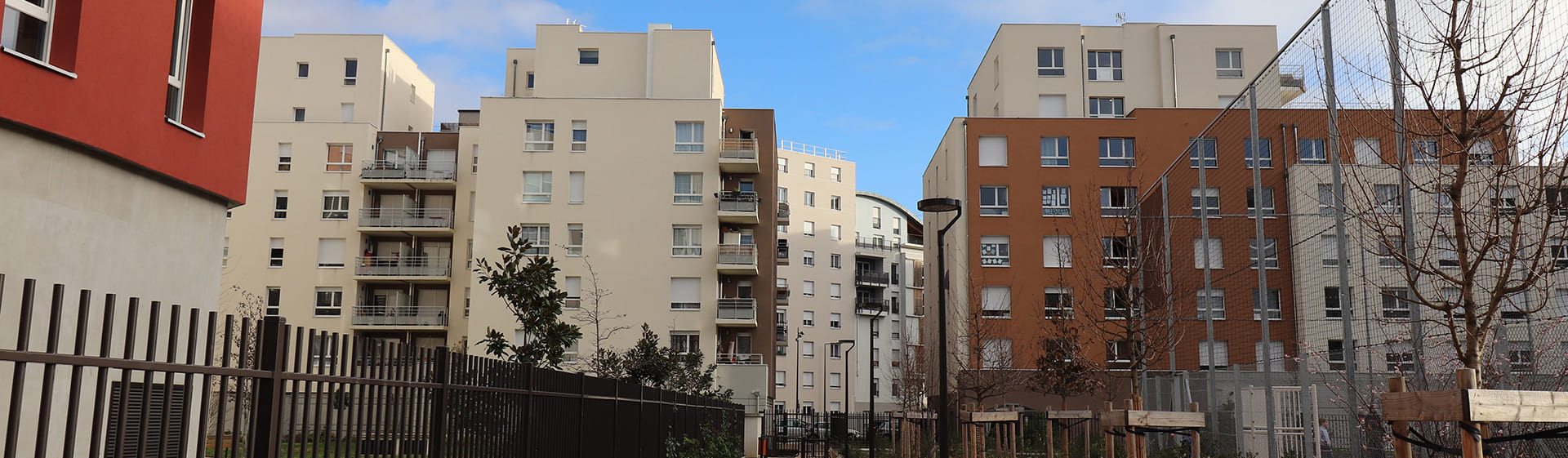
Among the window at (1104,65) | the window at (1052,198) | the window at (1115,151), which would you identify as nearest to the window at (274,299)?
the window at (1052,198)

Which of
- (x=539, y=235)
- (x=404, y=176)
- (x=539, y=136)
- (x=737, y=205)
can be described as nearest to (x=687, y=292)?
(x=737, y=205)

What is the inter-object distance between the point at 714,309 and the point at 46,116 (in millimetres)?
41558

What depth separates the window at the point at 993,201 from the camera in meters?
52.2

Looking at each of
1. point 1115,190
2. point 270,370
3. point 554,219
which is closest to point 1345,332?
point 270,370

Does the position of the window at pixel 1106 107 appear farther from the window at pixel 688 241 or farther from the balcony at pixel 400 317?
the balcony at pixel 400 317

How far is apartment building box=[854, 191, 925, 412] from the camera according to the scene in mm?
95188

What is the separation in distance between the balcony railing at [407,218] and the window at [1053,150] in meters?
28.9

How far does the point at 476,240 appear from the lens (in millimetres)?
52656

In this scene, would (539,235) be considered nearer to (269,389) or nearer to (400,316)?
(400,316)

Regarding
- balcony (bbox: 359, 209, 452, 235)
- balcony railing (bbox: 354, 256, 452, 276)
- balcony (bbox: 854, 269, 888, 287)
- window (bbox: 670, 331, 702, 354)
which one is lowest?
window (bbox: 670, 331, 702, 354)

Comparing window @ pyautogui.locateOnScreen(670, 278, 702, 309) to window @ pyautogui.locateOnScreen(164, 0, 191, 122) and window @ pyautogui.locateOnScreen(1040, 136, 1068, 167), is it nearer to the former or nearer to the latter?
window @ pyautogui.locateOnScreen(1040, 136, 1068, 167)

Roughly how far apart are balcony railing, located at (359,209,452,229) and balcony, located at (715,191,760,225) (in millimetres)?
13829

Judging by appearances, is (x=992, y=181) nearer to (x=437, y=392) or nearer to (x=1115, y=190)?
(x=1115, y=190)

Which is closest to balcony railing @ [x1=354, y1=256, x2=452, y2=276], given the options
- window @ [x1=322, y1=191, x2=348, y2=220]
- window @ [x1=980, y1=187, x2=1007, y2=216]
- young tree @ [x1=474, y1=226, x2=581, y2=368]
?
window @ [x1=322, y1=191, x2=348, y2=220]
